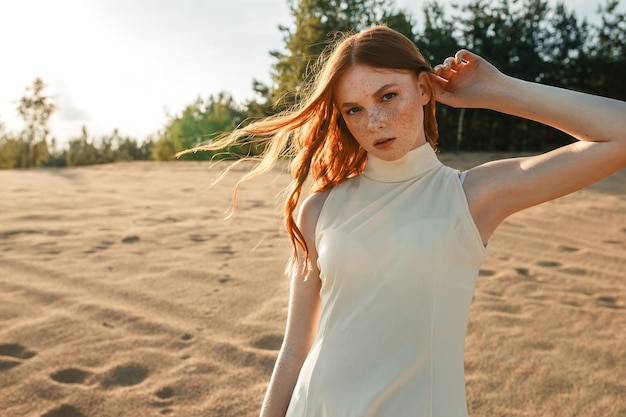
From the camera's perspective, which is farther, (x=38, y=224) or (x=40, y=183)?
(x=40, y=183)

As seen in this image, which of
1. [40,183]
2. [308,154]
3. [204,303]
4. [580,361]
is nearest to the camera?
[308,154]

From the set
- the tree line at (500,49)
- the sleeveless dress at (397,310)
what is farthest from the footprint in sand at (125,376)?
the tree line at (500,49)

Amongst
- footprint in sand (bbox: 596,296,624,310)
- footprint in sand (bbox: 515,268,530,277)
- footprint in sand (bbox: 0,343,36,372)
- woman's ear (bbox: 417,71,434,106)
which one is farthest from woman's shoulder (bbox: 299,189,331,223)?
footprint in sand (bbox: 515,268,530,277)

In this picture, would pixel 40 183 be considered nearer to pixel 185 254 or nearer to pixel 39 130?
pixel 185 254

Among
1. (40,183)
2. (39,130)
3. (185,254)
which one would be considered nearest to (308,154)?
(185,254)

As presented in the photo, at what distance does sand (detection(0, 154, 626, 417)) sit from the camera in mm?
2867

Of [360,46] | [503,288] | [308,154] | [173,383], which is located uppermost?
[360,46]

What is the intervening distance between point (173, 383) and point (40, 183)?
818cm

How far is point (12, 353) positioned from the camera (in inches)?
127

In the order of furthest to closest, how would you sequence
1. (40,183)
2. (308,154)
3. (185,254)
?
(40,183) < (185,254) < (308,154)

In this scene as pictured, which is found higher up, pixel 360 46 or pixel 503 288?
pixel 360 46

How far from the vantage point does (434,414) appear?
1.45 meters

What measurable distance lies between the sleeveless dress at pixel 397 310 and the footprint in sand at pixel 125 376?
1675mm

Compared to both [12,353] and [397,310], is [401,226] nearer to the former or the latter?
[397,310]
